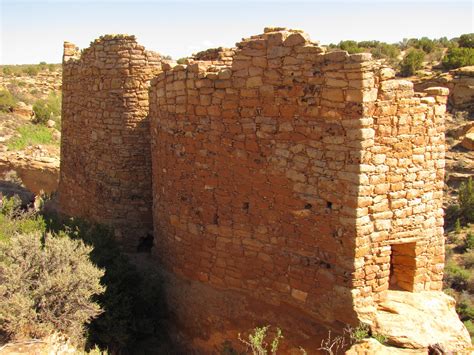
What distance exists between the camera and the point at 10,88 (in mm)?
27703

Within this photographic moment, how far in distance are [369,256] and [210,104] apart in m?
2.52

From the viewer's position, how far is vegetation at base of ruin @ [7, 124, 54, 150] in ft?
64.5

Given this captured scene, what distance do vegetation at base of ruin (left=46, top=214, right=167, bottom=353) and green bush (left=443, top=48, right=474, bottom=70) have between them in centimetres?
1988

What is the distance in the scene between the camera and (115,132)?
7512 mm

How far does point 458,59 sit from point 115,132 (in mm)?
19289

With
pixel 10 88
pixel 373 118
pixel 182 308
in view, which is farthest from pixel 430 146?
pixel 10 88

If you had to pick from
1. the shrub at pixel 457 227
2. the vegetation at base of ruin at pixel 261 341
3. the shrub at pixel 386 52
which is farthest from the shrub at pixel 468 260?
the shrub at pixel 386 52

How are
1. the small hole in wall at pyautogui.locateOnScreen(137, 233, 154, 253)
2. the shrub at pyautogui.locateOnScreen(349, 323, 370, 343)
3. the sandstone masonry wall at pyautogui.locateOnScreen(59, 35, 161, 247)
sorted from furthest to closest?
the small hole in wall at pyautogui.locateOnScreen(137, 233, 154, 253), the sandstone masonry wall at pyautogui.locateOnScreen(59, 35, 161, 247), the shrub at pyautogui.locateOnScreen(349, 323, 370, 343)

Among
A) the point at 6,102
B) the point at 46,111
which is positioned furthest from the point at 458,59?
the point at 6,102

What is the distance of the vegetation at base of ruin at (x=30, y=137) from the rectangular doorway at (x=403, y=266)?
1759 centimetres

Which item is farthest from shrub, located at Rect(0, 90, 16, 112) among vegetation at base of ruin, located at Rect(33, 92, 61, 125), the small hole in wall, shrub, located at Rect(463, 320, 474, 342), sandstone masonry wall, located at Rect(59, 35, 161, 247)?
shrub, located at Rect(463, 320, 474, 342)

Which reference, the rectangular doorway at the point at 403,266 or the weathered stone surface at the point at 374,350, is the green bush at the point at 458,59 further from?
the weathered stone surface at the point at 374,350

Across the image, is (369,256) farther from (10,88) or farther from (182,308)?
(10,88)

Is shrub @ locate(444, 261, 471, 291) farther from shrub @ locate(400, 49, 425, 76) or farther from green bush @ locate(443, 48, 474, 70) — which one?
shrub @ locate(400, 49, 425, 76)
